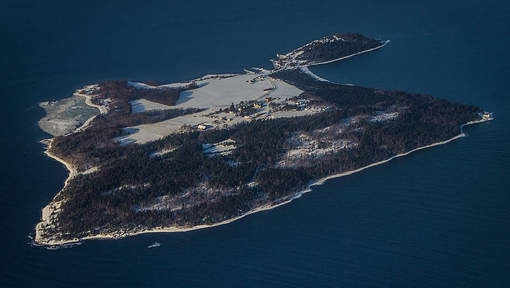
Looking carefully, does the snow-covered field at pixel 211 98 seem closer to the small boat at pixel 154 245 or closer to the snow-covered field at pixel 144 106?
the snow-covered field at pixel 144 106

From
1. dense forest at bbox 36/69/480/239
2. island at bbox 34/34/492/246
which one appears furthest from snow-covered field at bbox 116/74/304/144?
dense forest at bbox 36/69/480/239

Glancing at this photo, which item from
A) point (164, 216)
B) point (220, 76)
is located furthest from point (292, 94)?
point (164, 216)

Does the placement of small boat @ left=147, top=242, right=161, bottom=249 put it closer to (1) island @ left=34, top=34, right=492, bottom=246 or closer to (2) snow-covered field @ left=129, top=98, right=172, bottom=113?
(1) island @ left=34, top=34, right=492, bottom=246

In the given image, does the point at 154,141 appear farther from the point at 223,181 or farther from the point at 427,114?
the point at 427,114

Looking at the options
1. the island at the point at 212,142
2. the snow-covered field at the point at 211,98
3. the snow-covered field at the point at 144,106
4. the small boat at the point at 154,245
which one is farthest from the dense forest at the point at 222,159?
the small boat at the point at 154,245

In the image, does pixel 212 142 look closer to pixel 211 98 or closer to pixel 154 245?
pixel 211 98

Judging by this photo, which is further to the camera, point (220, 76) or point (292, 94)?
point (220, 76)

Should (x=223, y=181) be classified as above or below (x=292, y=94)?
below
